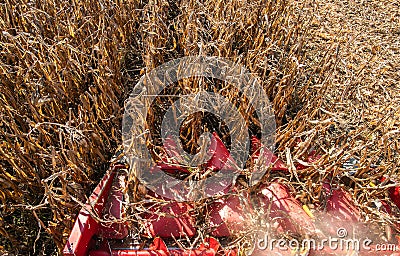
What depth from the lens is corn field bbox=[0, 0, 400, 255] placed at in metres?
1.42

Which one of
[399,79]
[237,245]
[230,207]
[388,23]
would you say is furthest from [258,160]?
[388,23]

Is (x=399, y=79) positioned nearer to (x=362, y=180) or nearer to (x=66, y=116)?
(x=362, y=180)

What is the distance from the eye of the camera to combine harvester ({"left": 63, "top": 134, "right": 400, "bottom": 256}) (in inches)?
51.1

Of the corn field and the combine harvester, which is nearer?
the combine harvester

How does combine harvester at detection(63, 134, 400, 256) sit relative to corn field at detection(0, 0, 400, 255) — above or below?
below

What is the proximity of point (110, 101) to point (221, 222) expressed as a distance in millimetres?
760

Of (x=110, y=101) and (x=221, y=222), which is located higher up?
(x=110, y=101)

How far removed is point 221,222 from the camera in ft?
4.64

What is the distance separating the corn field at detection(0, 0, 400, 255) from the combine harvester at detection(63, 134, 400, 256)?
0.06 meters

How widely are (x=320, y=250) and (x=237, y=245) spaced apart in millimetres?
320

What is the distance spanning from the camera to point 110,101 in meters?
1.71

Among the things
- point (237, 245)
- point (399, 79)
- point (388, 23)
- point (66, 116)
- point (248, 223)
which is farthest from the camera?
point (388, 23)

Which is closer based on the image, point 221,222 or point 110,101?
point 221,222

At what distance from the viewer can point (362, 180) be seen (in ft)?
4.82
